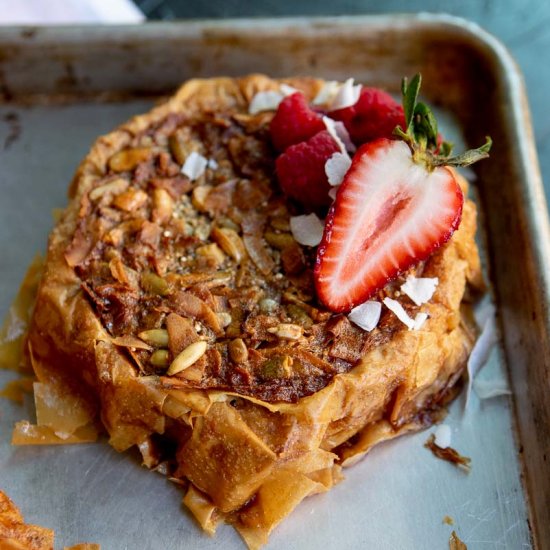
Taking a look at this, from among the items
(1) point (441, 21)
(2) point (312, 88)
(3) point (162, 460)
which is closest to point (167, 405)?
(3) point (162, 460)

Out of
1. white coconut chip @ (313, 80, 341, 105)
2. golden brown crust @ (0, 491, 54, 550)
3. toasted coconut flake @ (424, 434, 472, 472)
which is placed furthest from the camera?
white coconut chip @ (313, 80, 341, 105)

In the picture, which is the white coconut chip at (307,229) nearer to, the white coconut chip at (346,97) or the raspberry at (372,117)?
the raspberry at (372,117)

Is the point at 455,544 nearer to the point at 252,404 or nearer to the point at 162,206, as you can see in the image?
the point at 252,404

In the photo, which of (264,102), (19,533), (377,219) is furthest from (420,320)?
(19,533)

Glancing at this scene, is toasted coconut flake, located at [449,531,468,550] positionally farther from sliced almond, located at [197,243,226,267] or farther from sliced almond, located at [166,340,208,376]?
sliced almond, located at [197,243,226,267]

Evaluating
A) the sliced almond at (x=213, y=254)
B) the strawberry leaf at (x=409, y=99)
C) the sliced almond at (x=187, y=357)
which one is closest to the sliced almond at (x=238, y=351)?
the sliced almond at (x=187, y=357)

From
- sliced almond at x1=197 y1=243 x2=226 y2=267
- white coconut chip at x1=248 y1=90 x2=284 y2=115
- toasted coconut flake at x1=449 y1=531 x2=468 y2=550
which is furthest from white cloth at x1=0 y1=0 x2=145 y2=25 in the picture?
toasted coconut flake at x1=449 y1=531 x2=468 y2=550

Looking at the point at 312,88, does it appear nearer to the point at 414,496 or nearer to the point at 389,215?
the point at 389,215
